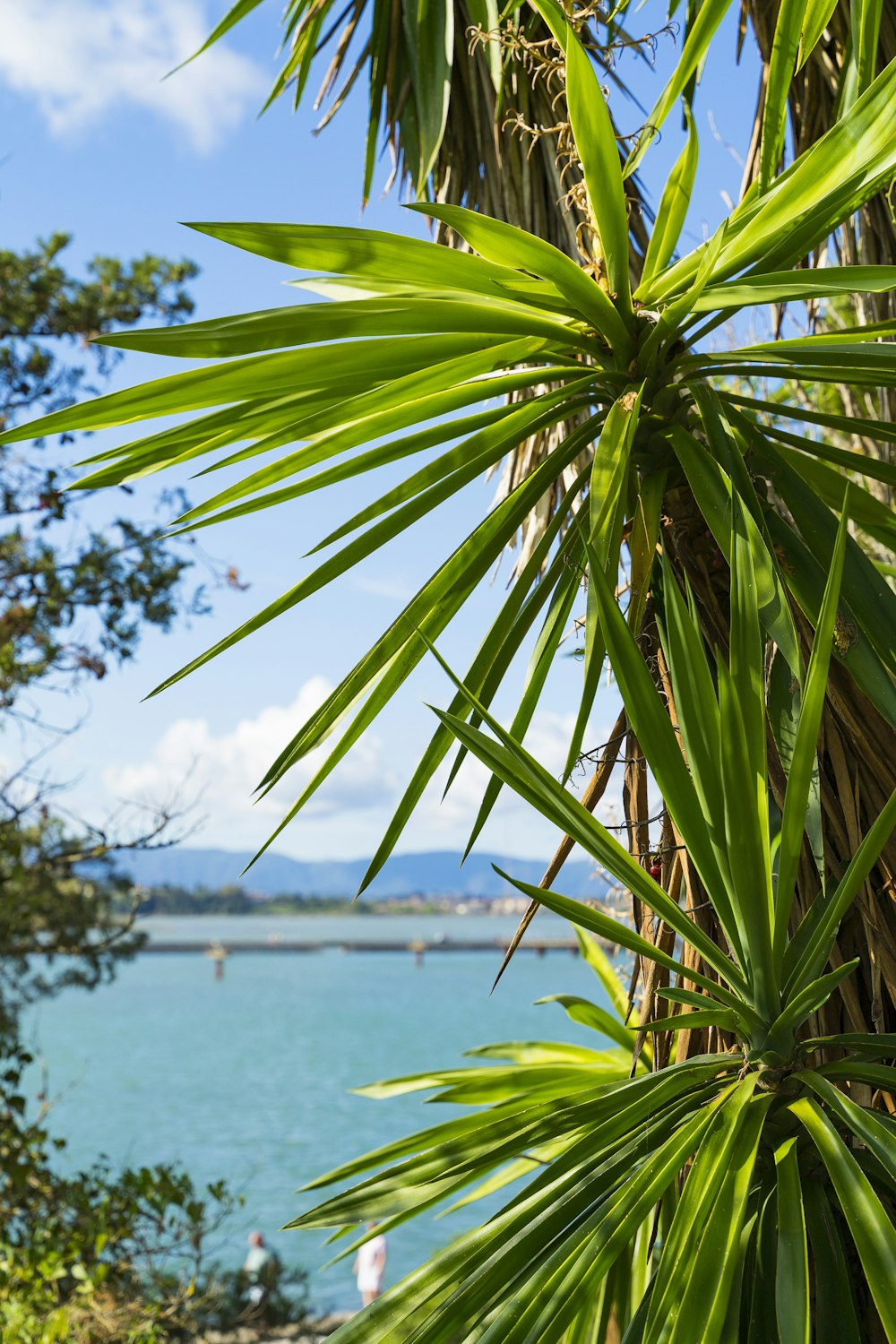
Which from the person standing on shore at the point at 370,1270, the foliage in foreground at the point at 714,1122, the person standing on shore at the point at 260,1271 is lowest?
the person standing on shore at the point at 260,1271

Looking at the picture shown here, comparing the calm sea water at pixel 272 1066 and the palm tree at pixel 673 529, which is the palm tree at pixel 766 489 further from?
the calm sea water at pixel 272 1066

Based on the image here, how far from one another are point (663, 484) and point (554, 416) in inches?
5.0

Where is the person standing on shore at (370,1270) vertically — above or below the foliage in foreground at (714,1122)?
below

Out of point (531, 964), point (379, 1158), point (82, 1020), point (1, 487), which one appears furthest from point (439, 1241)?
point (531, 964)

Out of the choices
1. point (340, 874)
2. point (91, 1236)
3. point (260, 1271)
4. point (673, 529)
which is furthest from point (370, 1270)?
point (340, 874)

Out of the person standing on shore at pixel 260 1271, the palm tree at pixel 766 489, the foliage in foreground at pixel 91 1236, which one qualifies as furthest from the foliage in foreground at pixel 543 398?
the person standing on shore at pixel 260 1271

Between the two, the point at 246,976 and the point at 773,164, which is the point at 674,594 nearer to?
the point at 773,164

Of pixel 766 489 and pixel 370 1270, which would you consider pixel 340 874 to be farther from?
pixel 766 489

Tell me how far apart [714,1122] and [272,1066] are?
29046 millimetres

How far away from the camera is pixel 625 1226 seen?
0.75m

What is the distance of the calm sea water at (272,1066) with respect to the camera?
13.1m

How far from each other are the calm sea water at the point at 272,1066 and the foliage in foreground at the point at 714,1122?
2.44 feet

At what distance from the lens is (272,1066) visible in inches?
1093

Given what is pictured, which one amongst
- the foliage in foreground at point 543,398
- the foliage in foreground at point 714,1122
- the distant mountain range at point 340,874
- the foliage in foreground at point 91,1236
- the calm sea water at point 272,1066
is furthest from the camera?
the distant mountain range at point 340,874
